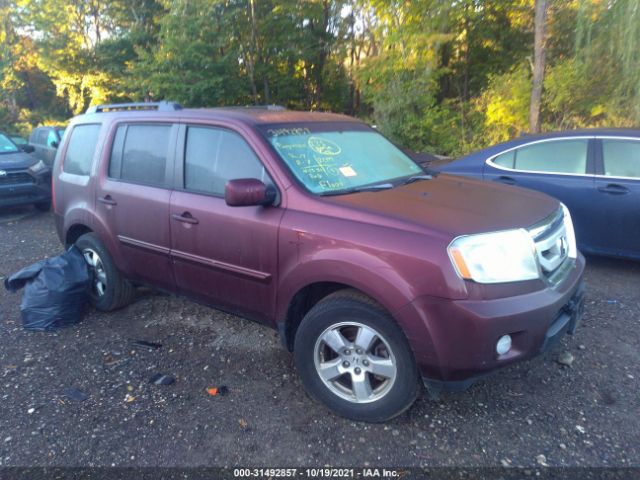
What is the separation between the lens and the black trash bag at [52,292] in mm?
A: 4137

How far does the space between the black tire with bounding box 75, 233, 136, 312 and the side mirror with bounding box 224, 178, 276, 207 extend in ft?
6.42

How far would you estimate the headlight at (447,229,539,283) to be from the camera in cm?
250

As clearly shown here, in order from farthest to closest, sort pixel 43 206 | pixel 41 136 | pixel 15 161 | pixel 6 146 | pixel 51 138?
pixel 41 136 < pixel 51 138 < pixel 6 146 < pixel 43 206 < pixel 15 161

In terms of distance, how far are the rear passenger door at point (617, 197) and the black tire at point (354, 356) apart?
3.34 meters

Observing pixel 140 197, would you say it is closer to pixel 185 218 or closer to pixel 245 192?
pixel 185 218

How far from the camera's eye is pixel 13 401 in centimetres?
320

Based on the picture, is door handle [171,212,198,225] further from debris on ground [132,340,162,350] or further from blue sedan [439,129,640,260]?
blue sedan [439,129,640,260]

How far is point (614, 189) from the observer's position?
494cm

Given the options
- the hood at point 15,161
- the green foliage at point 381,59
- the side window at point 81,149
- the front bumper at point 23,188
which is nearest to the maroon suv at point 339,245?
the side window at point 81,149

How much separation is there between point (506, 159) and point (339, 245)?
371 cm

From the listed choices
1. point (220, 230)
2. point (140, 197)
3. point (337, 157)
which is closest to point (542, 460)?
point (337, 157)

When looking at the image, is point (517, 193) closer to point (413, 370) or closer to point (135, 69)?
point (413, 370)

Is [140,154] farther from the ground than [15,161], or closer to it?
farther from the ground

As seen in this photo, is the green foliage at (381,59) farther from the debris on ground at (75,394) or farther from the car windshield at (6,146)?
the debris on ground at (75,394)
